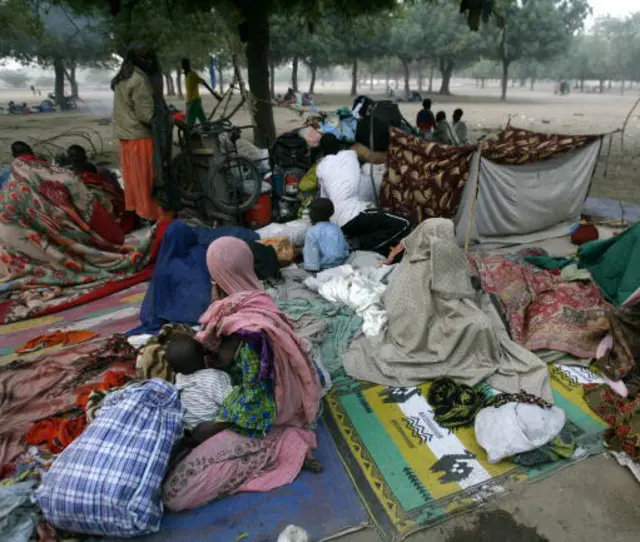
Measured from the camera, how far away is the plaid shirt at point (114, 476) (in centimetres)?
188

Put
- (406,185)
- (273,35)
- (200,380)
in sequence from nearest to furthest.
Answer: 1. (200,380)
2. (406,185)
3. (273,35)

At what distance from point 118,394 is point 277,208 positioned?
416 cm

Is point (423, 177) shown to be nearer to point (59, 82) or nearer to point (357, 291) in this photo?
point (357, 291)

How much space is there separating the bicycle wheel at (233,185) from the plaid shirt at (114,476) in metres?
3.79

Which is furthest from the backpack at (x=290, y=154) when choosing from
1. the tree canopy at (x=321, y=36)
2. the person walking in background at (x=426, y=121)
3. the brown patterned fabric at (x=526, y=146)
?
the person walking in background at (x=426, y=121)

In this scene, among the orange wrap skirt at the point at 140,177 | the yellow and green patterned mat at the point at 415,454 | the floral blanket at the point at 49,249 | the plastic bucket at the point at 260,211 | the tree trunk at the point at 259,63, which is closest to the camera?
the yellow and green patterned mat at the point at 415,454

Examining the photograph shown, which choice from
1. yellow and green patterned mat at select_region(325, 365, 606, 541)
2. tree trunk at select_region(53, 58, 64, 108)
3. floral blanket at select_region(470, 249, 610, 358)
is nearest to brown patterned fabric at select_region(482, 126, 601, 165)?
floral blanket at select_region(470, 249, 610, 358)

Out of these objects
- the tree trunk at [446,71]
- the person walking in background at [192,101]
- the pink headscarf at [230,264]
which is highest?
the tree trunk at [446,71]

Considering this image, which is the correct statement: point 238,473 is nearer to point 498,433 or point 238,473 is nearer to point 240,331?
point 240,331

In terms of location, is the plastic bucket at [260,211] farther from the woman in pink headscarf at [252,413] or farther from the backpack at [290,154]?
the woman in pink headscarf at [252,413]

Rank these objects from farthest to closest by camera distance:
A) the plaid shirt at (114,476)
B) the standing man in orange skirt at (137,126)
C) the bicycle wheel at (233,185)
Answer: the bicycle wheel at (233,185), the standing man in orange skirt at (137,126), the plaid shirt at (114,476)

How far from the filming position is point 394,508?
2.19 meters

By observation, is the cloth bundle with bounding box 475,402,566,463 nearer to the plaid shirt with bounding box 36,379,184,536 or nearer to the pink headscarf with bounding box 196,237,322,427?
the pink headscarf with bounding box 196,237,322,427

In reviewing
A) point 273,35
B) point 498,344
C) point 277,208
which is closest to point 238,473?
point 498,344
